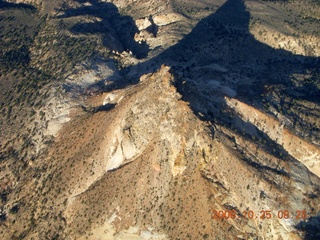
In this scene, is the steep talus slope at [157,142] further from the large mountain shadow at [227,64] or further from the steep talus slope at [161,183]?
the large mountain shadow at [227,64]

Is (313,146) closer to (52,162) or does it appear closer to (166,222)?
(166,222)

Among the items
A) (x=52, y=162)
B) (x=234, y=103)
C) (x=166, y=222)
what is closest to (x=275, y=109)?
(x=234, y=103)
